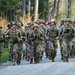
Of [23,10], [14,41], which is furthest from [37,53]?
[23,10]

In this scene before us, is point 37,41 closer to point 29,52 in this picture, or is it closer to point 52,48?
point 29,52

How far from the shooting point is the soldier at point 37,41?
24.1 m

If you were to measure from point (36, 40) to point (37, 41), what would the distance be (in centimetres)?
9

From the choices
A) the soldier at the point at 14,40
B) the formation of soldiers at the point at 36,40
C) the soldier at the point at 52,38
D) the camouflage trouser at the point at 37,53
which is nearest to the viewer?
the soldier at the point at 14,40

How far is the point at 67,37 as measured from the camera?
24531mm

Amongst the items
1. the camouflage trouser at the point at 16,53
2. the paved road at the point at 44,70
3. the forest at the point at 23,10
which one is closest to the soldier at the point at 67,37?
the camouflage trouser at the point at 16,53

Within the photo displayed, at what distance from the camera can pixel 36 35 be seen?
79.9 ft

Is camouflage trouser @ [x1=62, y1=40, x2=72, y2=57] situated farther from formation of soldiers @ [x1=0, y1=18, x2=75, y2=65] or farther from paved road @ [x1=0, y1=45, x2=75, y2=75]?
paved road @ [x1=0, y1=45, x2=75, y2=75]

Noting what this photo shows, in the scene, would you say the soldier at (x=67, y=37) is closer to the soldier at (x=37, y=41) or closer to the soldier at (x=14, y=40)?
the soldier at (x=37, y=41)

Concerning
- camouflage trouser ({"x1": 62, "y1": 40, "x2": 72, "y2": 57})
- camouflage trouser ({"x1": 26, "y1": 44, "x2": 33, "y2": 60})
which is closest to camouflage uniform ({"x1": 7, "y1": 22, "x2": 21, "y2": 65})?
camouflage trouser ({"x1": 26, "y1": 44, "x2": 33, "y2": 60})

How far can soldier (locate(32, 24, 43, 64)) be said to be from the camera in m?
24.1

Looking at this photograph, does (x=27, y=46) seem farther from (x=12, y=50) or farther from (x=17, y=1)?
(x=17, y=1)

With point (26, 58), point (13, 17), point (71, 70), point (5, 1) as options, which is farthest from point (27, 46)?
point (13, 17)

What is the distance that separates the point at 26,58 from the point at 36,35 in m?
2.36
